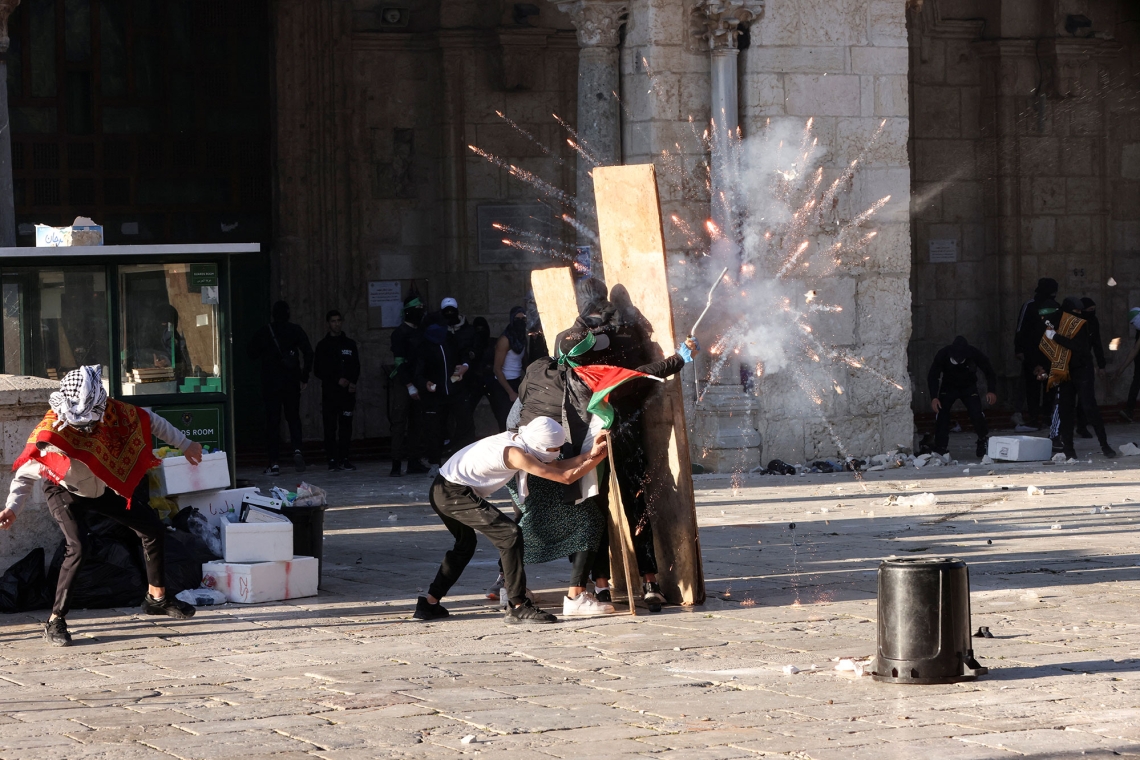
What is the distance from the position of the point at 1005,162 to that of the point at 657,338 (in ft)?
43.4

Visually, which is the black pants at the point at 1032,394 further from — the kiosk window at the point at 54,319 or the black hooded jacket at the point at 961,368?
the kiosk window at the point at 54,319

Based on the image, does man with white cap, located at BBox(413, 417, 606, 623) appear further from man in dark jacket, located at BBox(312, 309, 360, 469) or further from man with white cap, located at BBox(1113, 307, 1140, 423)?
man with white cap, located at BBox(1113, 307, 1140, 423)

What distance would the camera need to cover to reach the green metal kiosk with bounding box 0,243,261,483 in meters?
10.6

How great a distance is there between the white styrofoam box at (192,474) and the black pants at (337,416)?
6.68m

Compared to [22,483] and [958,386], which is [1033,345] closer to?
[958,386]

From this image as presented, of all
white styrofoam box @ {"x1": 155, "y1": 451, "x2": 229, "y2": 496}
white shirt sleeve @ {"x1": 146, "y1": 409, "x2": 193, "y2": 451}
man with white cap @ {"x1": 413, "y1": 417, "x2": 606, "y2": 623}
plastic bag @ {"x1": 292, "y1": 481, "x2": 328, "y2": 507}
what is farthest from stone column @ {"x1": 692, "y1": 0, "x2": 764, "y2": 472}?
white shirt sleeve @ {"x1": 146, "y1": 409, "x2": 193, "y2": 451}

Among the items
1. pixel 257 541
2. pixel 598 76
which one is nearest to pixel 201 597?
pixel 257 541

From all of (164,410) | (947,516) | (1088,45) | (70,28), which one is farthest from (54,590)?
(1088,45)

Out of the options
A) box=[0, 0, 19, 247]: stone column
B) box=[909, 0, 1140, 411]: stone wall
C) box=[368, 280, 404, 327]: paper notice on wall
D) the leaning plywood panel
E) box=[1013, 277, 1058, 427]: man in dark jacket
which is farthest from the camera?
box=[909, 0, 1140, 411]: stone wall

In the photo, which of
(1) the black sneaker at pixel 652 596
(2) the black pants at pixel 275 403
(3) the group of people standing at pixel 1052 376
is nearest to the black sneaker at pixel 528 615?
(1) the black sneaker at pixel 652 596

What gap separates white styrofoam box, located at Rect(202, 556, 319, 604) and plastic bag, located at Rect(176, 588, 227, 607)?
4 centimetres

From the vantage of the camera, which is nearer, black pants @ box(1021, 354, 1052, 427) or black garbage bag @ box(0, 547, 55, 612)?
black garbage bag @ box(0, 547, 55, 612)

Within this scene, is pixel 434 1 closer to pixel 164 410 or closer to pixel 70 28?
pixel 70 28

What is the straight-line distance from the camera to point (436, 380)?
53.7 ft
